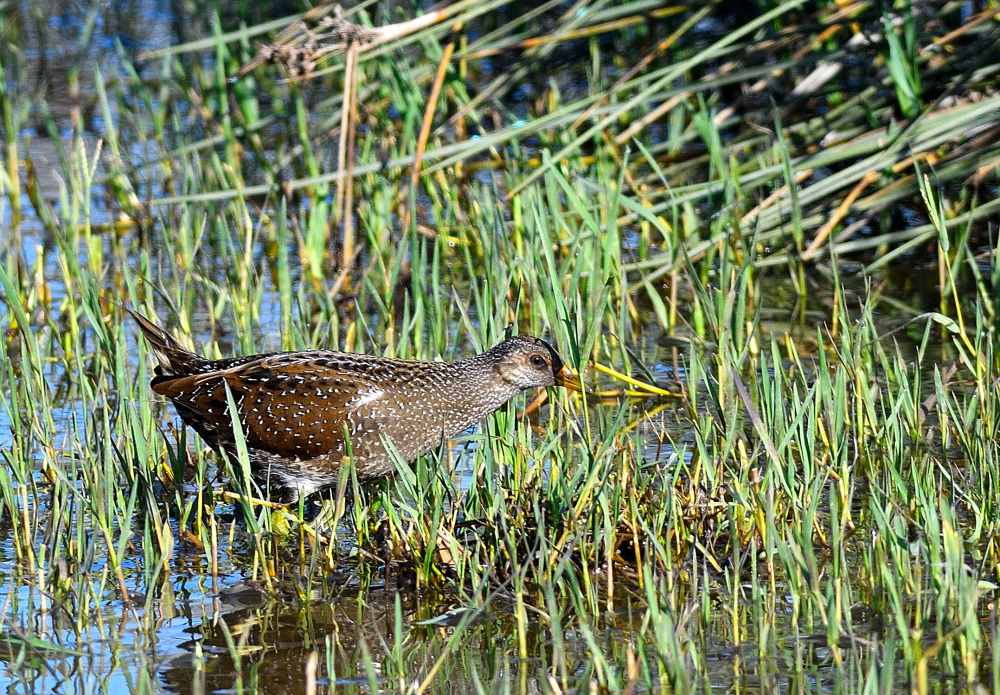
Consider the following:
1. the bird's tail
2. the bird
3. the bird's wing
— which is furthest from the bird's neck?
the bird's tail

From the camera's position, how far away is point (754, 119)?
8.27 meters

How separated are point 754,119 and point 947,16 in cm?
109

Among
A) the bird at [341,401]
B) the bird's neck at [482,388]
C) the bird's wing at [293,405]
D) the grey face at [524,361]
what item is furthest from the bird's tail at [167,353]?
the grey face at [524,361]

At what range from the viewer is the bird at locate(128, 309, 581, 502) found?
484 cm

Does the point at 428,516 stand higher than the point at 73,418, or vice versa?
the point at 73,418

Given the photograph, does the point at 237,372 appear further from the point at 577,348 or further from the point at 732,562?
the point at 732,562

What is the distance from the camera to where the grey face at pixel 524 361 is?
4.94m

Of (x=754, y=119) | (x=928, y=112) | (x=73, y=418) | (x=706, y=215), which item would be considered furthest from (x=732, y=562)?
(x=754, y=119)

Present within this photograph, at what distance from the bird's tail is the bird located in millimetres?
90

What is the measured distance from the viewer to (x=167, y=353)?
520cm

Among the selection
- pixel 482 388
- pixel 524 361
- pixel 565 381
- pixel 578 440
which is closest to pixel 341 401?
pixel 482 388

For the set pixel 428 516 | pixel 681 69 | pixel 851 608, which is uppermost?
pixel 681 69

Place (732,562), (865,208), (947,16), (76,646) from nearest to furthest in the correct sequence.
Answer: (76,646), (732,562), (865,208), (947,16)

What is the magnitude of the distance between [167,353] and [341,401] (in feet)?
2.31
